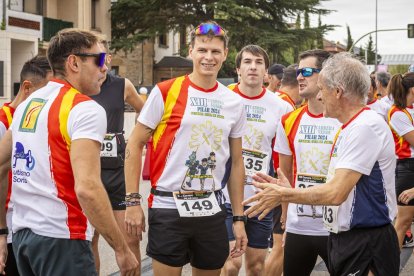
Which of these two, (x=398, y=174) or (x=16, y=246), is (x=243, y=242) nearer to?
(x=16, y=246)

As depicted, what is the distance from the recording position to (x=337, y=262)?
14.2 feet

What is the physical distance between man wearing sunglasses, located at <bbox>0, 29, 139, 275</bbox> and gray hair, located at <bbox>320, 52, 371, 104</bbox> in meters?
1.35

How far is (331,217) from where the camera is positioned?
14.1 feet

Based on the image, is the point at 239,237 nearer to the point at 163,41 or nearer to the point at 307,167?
the point at 307,167

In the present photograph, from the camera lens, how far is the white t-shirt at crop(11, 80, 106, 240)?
3602mm

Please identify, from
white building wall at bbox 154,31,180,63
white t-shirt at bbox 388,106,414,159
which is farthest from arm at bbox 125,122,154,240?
white building wall at bbox 154,31,180,63

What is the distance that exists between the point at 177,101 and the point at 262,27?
123ft

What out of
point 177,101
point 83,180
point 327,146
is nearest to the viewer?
point 83,180

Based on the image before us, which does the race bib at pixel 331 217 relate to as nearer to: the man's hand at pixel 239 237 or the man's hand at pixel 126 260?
the man's hand at pixel 239 237

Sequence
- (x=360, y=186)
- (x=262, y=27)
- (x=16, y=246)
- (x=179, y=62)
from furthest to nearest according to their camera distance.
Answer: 1. (x=179, y=62)
2. (x=262, y=27)
3. (x=360, y=186)
4. (x=16, y=246)

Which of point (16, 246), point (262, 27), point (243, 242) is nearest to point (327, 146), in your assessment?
point (243, 242)

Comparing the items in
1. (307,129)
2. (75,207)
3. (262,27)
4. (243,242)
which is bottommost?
(243,242)

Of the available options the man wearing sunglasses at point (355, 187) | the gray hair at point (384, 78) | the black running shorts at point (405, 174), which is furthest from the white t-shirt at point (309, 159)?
the gray hair at point (384, 78)

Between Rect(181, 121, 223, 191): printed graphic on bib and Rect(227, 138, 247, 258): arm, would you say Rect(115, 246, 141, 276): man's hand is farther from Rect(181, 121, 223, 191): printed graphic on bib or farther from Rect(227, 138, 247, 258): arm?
Rect(227, 138, 247, 258): arm
